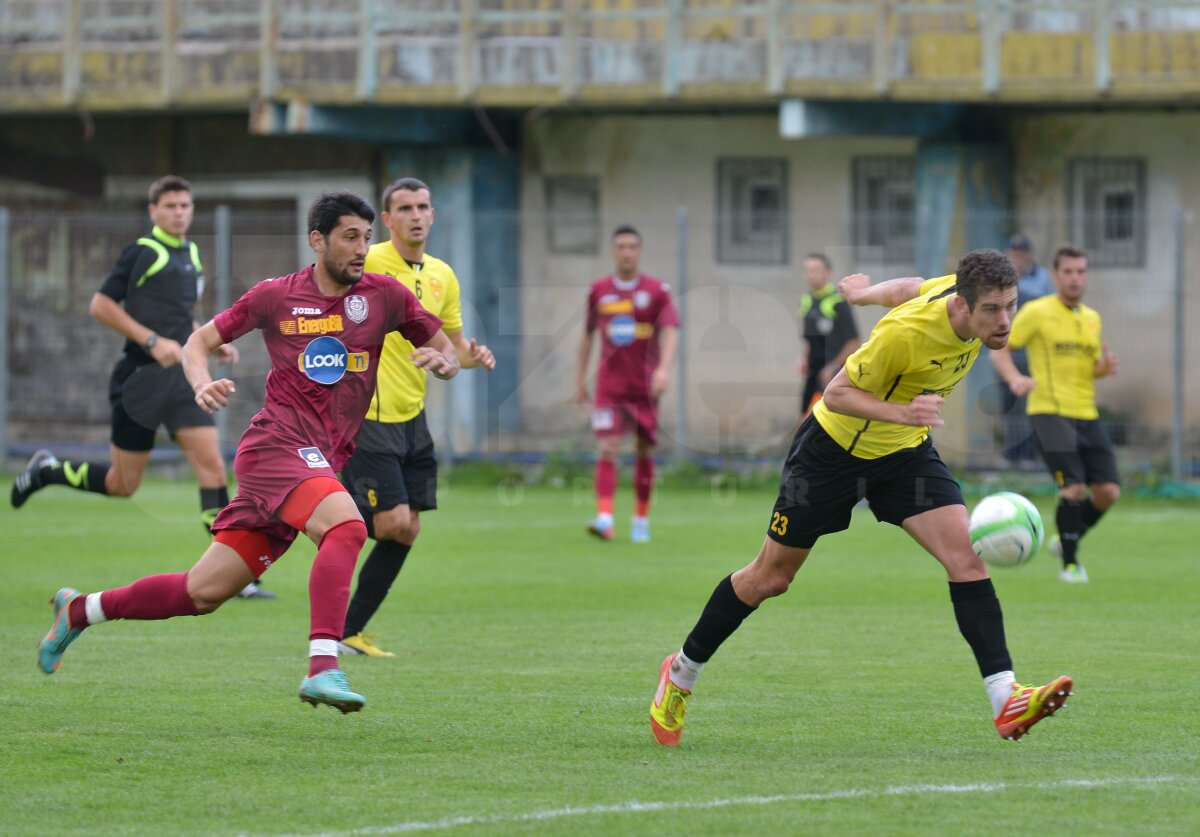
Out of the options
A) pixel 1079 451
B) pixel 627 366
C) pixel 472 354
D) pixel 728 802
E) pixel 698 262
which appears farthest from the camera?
pixel 698 262

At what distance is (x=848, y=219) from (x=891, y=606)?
33.6 ft

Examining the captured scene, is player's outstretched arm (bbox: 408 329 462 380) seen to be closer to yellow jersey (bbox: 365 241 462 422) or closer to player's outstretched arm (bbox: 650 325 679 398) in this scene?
yellow jersey (bbox: 365 241 462 422)

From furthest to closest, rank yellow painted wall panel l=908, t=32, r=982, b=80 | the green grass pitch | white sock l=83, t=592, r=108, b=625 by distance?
1. yellow painted wall panel l=908, t=32, r=982, b=80
2. white sock l=83, t=592, r=108, b=625
3. the green grass pitch

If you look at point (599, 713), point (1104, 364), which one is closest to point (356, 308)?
point (599, 713)

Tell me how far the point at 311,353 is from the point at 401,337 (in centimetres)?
186

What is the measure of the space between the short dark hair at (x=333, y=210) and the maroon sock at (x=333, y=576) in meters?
1.16

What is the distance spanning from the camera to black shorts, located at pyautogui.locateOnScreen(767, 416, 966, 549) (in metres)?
6.80

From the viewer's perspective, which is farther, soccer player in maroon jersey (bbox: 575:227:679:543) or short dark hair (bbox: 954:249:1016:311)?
soccer player in maroon jersey (bbox: 575:227:679:543)

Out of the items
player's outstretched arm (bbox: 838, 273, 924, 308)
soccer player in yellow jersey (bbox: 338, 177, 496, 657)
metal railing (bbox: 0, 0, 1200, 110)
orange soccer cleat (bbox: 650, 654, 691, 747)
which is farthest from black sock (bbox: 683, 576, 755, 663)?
metal railing (bbox: 0, 0, 1200, 110)

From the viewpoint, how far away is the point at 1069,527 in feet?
40.1

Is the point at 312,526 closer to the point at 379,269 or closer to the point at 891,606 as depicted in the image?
the point at 379,269

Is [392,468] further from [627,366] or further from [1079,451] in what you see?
[627,366]

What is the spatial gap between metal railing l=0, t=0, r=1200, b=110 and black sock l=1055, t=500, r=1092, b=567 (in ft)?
27.9

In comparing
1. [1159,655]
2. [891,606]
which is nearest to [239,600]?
[891,606]
